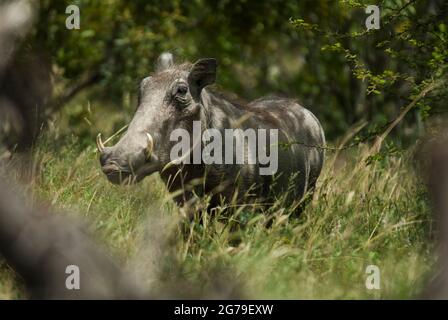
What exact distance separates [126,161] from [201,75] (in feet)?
3.04

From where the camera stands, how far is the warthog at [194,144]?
16.9 ft

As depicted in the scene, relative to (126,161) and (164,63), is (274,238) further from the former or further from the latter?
(164,63)

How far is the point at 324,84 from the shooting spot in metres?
11.6

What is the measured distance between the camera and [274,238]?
4.77 metres

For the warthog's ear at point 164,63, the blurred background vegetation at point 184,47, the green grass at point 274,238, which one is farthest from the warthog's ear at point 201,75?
the blurred background vegetation at point 184,47

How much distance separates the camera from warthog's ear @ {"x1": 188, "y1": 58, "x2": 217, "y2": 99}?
5605 mm

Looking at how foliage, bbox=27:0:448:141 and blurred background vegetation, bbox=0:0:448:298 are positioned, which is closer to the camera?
blurred background vegetation, bbox=0:0:448:298

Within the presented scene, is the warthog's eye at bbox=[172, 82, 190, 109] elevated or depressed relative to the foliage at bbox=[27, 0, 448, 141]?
depressed

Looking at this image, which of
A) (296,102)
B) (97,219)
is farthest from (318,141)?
(97,219)

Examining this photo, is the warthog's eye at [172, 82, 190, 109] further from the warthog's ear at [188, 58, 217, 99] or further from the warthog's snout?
the warthog's snout

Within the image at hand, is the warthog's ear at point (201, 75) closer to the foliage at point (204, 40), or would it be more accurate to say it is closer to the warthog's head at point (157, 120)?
the warthog's head at point (157, 120)

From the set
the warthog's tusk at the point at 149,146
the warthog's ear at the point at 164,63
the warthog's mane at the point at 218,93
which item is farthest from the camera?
the warthog's ear at the point at 164,63

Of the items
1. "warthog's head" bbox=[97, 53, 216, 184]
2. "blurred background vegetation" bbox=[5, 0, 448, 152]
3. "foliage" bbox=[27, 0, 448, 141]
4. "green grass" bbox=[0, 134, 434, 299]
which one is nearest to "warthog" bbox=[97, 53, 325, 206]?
"warthog's head" bbox=[97, 53, 216, 184]

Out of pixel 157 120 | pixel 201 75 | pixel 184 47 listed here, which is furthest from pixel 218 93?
pixel 184 47
